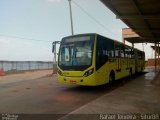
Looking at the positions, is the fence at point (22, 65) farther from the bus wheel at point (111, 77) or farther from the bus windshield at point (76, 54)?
the bus windshield at point (76, 54)

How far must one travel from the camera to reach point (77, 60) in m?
12.8

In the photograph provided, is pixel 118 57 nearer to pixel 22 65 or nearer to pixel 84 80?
pixel 84 80

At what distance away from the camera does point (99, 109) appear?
8102 millimetres

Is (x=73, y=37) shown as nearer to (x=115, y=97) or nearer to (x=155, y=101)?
(x=115, y=97)

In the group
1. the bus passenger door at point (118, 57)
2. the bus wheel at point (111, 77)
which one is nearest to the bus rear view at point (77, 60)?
the bus wheel at point (111, 77)

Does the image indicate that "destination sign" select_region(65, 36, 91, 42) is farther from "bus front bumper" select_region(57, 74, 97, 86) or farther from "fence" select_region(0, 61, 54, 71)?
"fence" select_region(0, 61, 54, 71)

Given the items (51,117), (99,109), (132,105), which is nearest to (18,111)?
(51,117)

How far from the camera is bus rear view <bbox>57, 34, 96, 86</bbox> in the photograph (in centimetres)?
1240

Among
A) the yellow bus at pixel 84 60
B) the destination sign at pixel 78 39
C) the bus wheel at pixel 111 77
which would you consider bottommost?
the bus wheel at pixel 111 77

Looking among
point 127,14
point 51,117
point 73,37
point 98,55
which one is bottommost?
point 51,117

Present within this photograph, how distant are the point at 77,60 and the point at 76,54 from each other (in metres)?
0.36

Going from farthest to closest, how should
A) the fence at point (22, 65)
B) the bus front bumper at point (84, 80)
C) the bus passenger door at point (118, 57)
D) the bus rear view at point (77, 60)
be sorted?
the fence at point (22, 65) → the bus passenger door at point (118, 57) → the bus rear view at point (77, 60) → the bus front bumper at point (84, 80)

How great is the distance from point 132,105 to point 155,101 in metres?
1.21

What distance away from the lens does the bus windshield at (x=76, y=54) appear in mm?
12578
